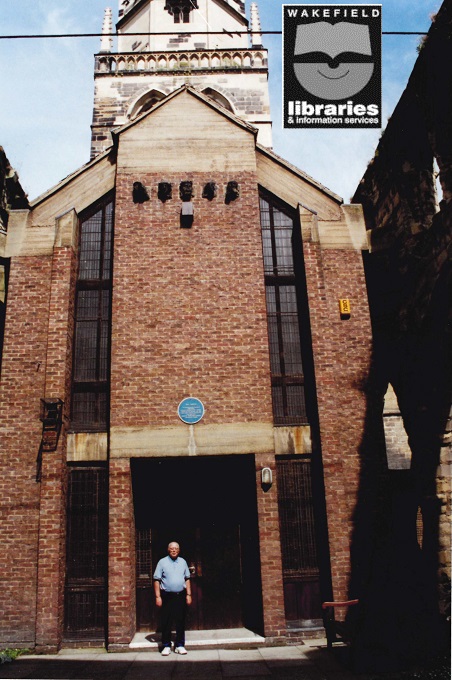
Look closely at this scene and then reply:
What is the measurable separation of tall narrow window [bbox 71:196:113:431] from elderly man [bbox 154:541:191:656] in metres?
3.02

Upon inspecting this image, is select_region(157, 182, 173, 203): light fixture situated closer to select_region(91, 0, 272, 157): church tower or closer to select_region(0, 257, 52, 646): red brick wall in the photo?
select_region(0, 257, 52, 646): red brick wall

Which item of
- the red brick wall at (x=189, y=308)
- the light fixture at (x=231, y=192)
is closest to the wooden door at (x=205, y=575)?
the red brick wall at (x=189, y=308)

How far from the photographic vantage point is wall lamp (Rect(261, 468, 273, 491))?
30.9ft

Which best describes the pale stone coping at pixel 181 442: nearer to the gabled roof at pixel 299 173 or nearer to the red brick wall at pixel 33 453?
the red brick wall at pixel 33 453

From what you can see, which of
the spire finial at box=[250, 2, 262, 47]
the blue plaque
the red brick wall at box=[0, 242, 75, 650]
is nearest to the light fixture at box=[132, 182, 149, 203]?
the red brick wall at box=[0, 242, 75, 650]

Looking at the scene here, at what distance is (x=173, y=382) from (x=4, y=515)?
391cm

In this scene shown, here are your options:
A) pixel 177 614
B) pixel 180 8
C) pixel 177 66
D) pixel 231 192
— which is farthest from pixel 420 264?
pixel 180 8

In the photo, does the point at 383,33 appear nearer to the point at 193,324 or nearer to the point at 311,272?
the point at 311,272

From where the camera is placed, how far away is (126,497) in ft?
30.5

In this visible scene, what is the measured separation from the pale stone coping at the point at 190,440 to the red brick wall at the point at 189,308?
16cm

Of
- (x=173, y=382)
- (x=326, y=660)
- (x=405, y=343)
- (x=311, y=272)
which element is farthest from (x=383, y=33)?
(x=326, y=660)

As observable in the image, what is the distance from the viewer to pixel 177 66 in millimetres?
24984

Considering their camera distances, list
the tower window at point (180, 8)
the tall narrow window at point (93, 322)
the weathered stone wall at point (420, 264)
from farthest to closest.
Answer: the tower window at point (180, 8) < the tall narrow window at point (93, 322) < the weathered stone wall at point (420, 264)

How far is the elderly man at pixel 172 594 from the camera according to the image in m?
8.06
